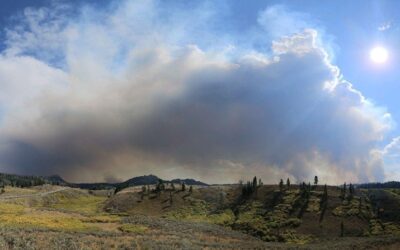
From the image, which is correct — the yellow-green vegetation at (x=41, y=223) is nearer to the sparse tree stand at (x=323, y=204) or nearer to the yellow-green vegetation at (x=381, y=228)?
the sparse tree stand at (x=323, y=204)

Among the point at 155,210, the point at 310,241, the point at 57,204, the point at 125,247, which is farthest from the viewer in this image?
the point at 57,204

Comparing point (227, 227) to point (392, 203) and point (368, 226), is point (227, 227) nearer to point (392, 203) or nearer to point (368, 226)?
point (368, 226)

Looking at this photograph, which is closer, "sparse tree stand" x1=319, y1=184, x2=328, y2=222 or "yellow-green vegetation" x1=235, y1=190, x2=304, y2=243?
"yellow-green vegetation" x1=235, y1=190, x2=304, y2=243

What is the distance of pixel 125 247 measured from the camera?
1812 inches

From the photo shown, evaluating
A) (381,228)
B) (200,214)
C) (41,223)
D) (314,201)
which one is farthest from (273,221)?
(41,223)

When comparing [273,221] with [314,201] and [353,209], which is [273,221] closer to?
[314,201]

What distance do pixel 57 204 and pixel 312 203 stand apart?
108 meters

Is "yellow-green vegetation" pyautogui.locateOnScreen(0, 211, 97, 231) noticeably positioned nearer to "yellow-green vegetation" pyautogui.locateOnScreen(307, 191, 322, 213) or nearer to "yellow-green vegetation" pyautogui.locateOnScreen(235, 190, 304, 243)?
"yellow-green vegetation" pyautogui.locateOnScreen(235, 190, 304, 243)

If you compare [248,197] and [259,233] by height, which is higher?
[248,197]

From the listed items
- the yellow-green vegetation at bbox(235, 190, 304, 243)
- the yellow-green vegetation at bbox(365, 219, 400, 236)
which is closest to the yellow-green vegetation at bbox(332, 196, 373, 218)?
the yellow-green vegetation at bbox(365, 219, 400, 236)

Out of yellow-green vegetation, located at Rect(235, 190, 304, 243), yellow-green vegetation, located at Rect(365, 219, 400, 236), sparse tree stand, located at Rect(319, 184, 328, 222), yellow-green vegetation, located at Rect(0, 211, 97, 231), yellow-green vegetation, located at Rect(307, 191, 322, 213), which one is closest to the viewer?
yellow-green vegetation, located at Rect(0, 211, 97, 231)

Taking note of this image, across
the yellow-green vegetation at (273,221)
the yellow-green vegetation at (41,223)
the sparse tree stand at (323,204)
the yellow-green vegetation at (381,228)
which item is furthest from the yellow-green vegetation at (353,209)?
the yellow-green vegetation at (41,223)

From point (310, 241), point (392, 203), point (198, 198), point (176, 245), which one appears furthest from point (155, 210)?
point (176, 245)

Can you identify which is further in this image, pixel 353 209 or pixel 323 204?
pixel 323 204
